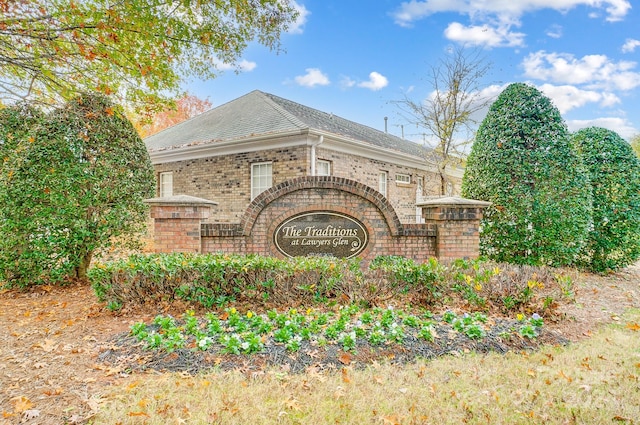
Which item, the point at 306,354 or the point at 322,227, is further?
the point at 322,227

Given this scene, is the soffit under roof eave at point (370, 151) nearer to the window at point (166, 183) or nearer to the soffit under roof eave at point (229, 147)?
the soffit under roof eave at point (229, 147)

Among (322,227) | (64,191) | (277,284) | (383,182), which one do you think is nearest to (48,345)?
(277,284)

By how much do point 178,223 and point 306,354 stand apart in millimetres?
3881

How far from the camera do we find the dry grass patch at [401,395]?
251cm

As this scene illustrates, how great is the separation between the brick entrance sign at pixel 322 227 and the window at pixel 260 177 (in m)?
5.40

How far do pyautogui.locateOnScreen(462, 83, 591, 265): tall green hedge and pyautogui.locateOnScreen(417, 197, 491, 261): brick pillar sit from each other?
1219mm

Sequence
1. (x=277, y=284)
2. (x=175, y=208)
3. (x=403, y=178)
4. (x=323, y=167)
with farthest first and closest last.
Result: (x=403, y=178)
(x=323, y=167)
(x=175, y=208)
(x=277, y=284)

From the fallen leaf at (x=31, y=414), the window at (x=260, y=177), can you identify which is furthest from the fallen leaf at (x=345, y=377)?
the window at (x=260, y=177)

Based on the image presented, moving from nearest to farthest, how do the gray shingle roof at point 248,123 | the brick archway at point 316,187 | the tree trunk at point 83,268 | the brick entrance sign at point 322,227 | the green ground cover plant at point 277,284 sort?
1. the green ground cover plant at point 277,284
2. the brick entrance sign at point 322,227
3. the brick archway at point 316,187
4. the tree trunk at point 83,268
5. the gray shingle roof at point 248,123

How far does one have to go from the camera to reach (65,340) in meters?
4.08

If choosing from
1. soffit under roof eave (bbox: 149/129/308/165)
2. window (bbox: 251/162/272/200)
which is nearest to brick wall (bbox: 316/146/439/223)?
soffit under roof eave (bbox: 149/129/308/165)

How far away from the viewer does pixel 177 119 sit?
81.2ft

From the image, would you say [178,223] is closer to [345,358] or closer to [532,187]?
[345,358]

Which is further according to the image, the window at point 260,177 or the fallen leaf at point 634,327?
the window at point 260,177
